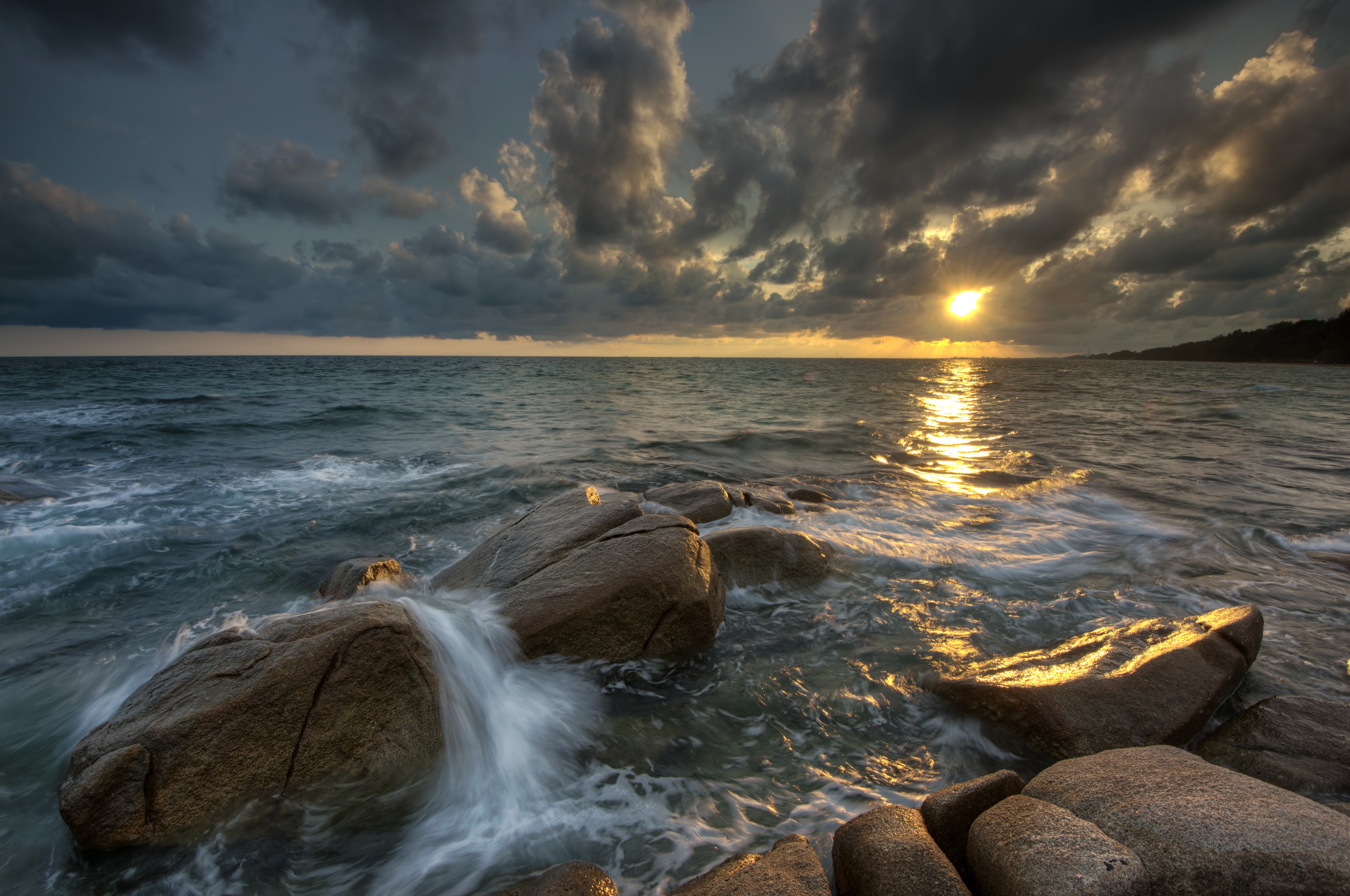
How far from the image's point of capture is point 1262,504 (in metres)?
9.93

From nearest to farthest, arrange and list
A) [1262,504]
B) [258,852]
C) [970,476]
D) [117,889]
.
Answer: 1. [117,889]
2. [258,852]
3. [1262,504]
4. [970,476]

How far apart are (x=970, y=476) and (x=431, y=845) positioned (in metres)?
12.7

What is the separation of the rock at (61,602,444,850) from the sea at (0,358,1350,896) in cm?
22

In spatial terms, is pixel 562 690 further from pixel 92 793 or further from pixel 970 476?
pixel 970 476

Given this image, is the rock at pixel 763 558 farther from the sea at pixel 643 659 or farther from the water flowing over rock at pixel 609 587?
the water flowing over rock at pixel 609 587

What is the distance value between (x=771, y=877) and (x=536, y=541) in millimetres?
4293

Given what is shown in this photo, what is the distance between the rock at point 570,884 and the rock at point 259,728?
57.7 inches

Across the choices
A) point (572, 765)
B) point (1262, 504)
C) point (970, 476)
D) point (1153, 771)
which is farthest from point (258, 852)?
point (1262, 504)

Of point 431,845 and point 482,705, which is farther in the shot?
point 482,705

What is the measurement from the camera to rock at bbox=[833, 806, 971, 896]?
7.48 feet

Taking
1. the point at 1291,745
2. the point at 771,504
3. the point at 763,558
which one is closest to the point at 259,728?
the point at 763,558

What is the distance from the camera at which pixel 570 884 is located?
2605mm

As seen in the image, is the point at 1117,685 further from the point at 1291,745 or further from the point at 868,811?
the point at 868,811

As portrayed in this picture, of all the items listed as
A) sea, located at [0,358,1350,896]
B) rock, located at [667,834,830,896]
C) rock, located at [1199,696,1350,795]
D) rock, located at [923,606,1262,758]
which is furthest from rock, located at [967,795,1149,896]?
rock, located at [1199,696,1350,795]
